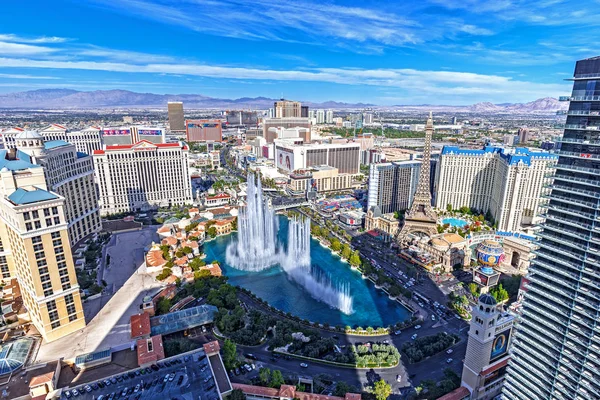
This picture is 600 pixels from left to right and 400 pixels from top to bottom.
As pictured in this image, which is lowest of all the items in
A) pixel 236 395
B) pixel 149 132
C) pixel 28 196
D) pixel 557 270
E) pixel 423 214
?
pixel 236 395

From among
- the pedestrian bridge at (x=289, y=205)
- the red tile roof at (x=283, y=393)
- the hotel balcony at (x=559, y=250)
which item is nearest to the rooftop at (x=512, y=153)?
the pedestrian bridge at (x=289, y=205)

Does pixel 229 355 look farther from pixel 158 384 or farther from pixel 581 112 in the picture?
pixel 581 112

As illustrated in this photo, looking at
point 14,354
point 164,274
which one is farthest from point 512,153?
point 14,354

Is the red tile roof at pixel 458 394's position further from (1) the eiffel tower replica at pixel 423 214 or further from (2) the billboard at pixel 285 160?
(2) the billboard at pixel 285 160

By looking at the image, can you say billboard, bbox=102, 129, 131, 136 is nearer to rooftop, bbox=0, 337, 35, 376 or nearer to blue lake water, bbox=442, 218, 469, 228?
A: rooftop, bbox=0, 337, 35, 376

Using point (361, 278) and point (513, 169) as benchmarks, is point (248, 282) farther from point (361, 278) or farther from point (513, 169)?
point (513, 169)

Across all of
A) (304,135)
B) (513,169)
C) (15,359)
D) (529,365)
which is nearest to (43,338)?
(15,359)
